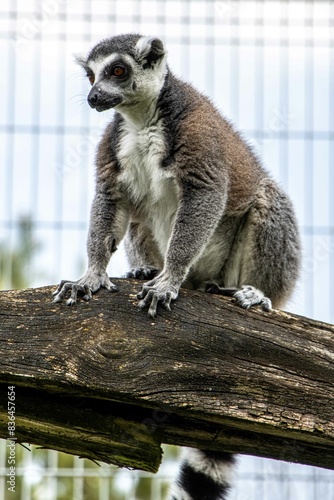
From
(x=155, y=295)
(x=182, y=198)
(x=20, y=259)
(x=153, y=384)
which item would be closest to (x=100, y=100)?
(x=182, y=198)

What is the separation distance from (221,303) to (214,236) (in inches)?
37.4

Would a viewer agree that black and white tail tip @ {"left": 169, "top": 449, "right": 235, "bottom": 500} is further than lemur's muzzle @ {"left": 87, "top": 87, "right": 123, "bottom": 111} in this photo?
No

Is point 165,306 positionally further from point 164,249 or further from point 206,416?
point 164,249

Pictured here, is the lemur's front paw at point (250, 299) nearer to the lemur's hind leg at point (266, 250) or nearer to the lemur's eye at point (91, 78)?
the lemur's hind leg at point (266, 250)

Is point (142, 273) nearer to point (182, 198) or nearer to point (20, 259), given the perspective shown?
point (182, 198)

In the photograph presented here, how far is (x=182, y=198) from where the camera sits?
481 centimetres

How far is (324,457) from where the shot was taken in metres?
3.92

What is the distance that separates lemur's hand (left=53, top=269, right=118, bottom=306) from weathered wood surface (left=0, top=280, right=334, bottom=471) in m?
0.06

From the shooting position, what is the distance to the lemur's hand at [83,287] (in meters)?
4.10

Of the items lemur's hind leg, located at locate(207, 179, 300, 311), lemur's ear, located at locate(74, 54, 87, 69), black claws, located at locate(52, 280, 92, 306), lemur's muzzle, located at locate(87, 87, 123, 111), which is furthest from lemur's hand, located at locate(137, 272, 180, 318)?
lemur's ear, located at locate(74, 54, 87, 69)

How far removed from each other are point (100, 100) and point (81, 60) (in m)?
0.61

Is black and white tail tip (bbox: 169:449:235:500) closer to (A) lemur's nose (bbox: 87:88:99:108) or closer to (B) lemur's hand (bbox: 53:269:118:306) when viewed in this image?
(B) lemur's hand (bbox: 53:269:118:306)

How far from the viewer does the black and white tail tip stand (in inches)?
176

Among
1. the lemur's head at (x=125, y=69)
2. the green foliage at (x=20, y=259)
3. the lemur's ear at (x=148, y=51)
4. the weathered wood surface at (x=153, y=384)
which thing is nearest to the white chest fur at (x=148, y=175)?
the lemur's head at (x=125, y=69)
